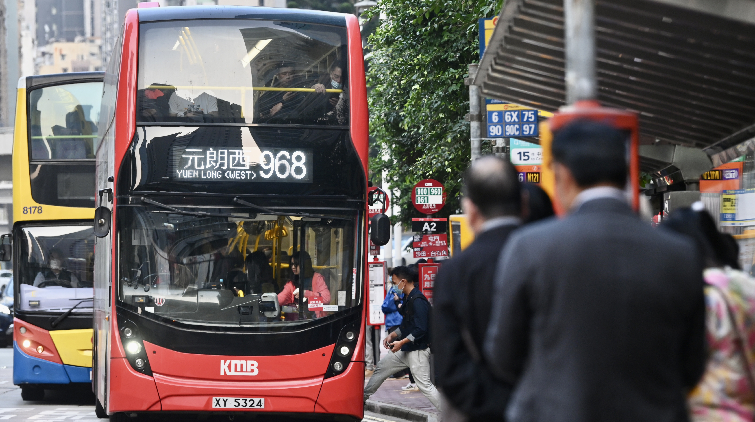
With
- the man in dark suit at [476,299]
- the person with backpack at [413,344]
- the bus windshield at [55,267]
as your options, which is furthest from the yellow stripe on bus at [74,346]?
the man in dark suit at [476,299]

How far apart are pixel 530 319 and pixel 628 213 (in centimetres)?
41

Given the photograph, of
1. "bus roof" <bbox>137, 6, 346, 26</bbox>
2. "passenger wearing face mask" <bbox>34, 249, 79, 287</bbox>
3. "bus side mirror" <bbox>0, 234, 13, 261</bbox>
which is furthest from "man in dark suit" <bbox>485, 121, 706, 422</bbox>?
"bus side mirror" <bbox>0, 234, 13, 261</bbox>

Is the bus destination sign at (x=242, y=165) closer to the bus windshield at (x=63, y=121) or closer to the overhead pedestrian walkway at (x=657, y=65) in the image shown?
the overhead pedestrian walkway at (x=657, y=65)

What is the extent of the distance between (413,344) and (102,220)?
146 inches

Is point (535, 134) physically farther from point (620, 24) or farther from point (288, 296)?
point (620, 24)

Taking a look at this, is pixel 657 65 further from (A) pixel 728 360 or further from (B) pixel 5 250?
(B) pixel 5 250

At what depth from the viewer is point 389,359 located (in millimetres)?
12195

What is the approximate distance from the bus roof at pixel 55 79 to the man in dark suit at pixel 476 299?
12355mm

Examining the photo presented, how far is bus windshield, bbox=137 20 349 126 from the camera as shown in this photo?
962cm

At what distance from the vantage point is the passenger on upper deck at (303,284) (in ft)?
31.4

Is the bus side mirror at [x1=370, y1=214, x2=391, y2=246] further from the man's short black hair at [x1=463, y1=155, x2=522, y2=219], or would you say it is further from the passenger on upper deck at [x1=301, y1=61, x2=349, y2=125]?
the man's short black hair at [x1=463, y1=155, x2=522, y2=219]

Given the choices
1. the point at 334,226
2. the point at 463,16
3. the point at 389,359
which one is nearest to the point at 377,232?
the point at 334,226

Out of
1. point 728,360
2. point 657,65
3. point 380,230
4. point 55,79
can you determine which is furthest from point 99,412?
point 728,360

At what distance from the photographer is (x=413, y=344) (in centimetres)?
1175
